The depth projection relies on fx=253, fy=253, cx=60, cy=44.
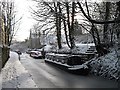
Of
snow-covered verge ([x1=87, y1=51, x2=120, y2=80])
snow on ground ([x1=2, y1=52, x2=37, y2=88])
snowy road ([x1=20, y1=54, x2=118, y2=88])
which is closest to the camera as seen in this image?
snow on ground ([x1=2, y1=52, x2=37, y2=88])

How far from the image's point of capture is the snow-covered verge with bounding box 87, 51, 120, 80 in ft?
49.7

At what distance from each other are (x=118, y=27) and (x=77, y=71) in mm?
4845

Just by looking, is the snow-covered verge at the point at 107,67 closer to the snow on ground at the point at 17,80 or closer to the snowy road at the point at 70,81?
the snowy road at the point at 70,81

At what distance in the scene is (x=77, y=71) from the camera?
18.1 m

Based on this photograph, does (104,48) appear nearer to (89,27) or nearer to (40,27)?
(89,27)

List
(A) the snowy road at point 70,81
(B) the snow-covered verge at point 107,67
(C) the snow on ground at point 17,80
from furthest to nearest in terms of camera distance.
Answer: (B) the snow-covered verge at point 107,67 → (A) the snowy road at point 70,81 → (C) the snow on ground at point 17,80

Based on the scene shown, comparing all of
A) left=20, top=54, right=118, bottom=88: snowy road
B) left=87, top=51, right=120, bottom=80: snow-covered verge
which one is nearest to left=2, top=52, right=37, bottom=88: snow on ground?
left=20, top=54, right=118, bottom=88: snowy road

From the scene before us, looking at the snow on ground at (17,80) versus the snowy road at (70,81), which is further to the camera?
the snowy road at (70,81)

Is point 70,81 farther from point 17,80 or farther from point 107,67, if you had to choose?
point 107,67

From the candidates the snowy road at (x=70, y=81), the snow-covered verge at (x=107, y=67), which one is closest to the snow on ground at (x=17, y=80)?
the snowy road at (x=70, y=81)

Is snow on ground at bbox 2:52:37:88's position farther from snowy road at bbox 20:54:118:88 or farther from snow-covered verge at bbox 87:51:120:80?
snow-covered verge at bbox 87:51:120:80

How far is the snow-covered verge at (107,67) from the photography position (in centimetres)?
1515

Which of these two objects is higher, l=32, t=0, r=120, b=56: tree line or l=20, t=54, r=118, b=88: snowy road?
l=32, t=0, r=120, b=56: tree line

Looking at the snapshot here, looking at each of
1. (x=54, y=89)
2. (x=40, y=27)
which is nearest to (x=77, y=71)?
(x=54, y=89)
